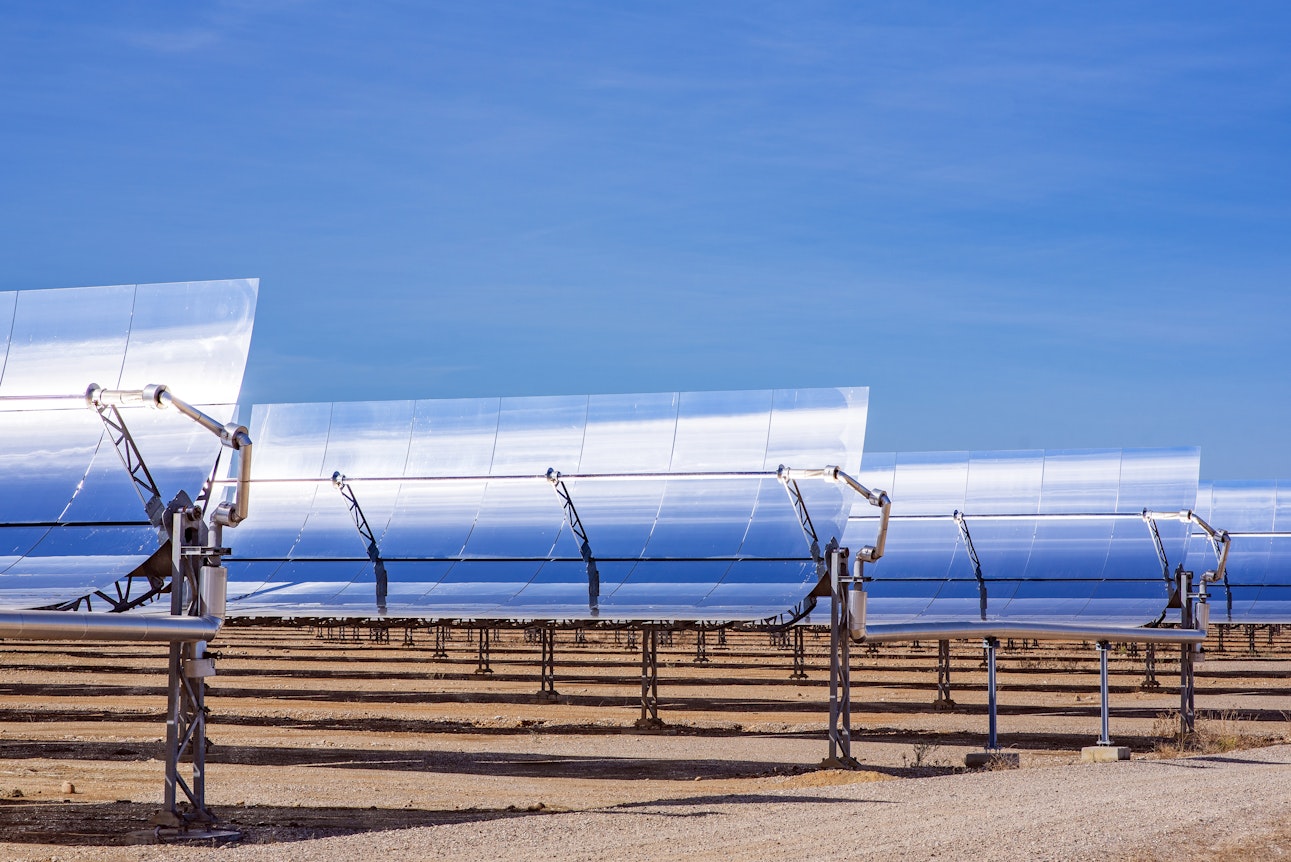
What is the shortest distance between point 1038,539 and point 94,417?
2105 centimetres

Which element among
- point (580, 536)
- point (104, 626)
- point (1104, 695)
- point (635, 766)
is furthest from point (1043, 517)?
point (104, 626)

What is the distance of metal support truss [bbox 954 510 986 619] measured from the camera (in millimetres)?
32750

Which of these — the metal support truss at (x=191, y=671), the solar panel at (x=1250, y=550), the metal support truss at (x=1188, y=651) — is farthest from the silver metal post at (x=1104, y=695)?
Answer: the solar panel at (x=1250, y=550)

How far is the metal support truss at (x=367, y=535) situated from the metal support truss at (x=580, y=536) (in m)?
3.24

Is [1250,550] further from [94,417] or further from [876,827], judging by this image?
[94,417]

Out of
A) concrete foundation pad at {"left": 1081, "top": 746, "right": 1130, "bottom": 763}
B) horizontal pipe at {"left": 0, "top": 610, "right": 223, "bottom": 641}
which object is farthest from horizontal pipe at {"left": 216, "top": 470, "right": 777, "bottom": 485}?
horizontal pipe at {"left": 0, "top": 610, "right": 223, "bottom": 641}

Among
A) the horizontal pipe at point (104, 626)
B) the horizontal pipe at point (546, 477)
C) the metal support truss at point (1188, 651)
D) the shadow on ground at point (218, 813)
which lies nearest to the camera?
the horizontal pipe at point (104, 626)

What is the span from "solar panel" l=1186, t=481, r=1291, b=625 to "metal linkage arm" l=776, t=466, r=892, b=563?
1957 centimetres

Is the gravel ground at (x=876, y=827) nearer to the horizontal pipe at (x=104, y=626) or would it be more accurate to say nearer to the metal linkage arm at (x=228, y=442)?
the horizontal pipe at (x=104, y=626)

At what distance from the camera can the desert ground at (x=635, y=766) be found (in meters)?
12.7

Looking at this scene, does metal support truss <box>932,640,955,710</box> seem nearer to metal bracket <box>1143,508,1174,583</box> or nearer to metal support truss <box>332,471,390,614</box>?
metal bracket <box>1143,508,1174,583</box>

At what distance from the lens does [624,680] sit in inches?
1574

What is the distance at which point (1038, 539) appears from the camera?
33.3 meters

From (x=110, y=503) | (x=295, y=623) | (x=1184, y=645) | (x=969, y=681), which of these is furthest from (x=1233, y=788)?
(x=969, y=681)
